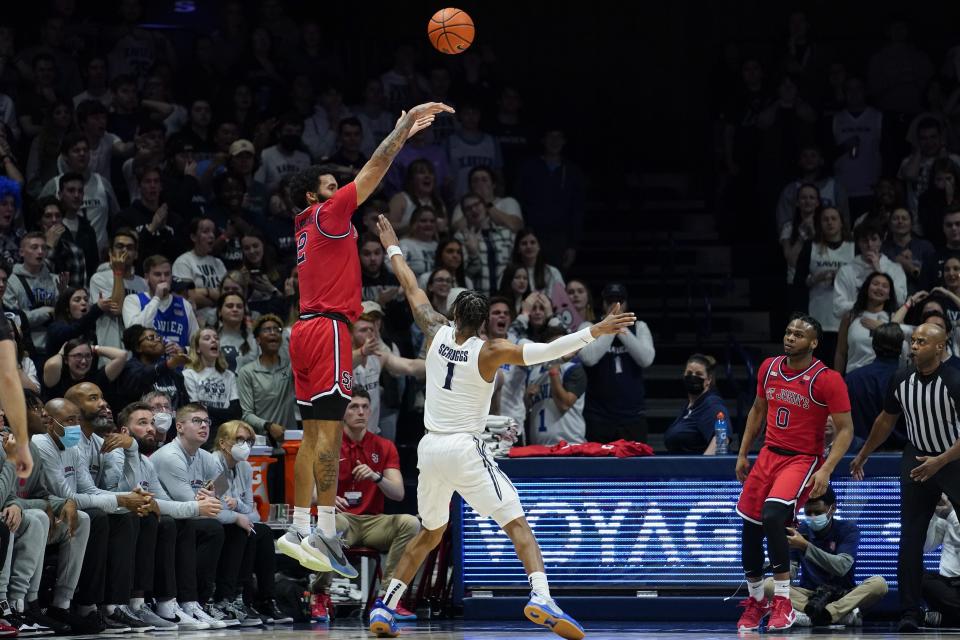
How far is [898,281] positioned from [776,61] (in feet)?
19.0

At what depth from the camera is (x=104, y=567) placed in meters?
11.6

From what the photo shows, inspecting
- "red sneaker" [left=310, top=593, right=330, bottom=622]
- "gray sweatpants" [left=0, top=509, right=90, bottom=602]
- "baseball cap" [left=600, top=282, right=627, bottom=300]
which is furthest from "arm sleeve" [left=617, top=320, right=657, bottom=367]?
"gray sweatpants" [left=0, top=509, right=90, bottom=602]

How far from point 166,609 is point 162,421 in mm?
1689

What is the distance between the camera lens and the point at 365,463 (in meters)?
13.7

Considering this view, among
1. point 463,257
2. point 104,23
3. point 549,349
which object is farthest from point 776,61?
point 549,349

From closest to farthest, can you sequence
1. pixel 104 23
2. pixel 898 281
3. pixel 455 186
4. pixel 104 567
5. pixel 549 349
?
pixel 549 349 → pixel 104 567 → pixel 898 281 → pixel 455 186 → pixel 104 23

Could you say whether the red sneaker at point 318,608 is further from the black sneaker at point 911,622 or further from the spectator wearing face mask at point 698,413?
the black sneaker at point 911,622

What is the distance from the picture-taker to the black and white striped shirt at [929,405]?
11977 millimetres

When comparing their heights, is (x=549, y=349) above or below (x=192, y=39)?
below

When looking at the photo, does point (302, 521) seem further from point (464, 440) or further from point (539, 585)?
point (539, 585)

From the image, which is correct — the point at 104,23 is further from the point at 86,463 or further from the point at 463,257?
the point at 86,463

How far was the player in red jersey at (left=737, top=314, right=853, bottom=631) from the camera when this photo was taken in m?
11.8

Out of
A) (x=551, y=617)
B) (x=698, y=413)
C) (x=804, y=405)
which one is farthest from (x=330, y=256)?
(x=698, y=413)

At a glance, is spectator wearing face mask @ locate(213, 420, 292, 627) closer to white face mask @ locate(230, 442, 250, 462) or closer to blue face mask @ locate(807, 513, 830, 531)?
white face mask @ locate(230, 442, 250, 462)
